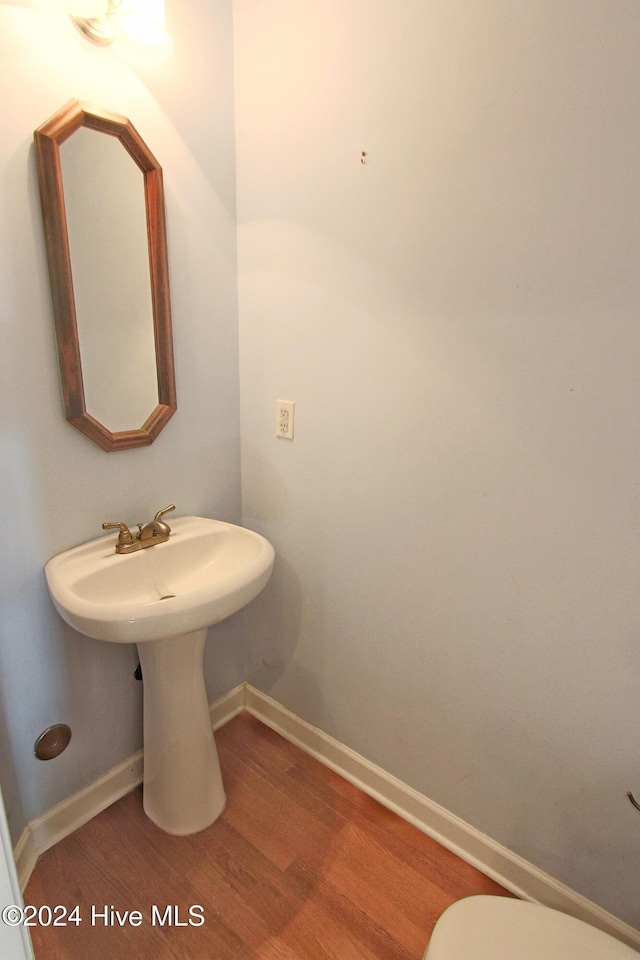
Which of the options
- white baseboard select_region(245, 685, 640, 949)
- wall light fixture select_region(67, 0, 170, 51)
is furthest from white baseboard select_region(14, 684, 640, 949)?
wall light fixture select_region(67, 0, 170, 51)

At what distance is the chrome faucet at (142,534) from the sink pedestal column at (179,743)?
0.89 feet

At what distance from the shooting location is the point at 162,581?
139 cm

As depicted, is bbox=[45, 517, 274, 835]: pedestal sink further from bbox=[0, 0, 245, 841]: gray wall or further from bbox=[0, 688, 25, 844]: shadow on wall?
bbox=[0, 688, 25, 844]: shadow on wall

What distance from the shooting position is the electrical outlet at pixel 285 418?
4.94ft

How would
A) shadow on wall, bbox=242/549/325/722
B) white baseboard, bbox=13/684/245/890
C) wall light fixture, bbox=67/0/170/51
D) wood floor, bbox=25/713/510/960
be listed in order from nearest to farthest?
wall light fixture, bbox=67/0/170/51
wood floor, bbox=25/713/510/960
white baseboard, bbox=13/684/245/890
shadow on wall, bbox=242/549/325/722

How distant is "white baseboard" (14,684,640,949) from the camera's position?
119 cm

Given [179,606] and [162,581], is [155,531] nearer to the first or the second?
[162,581]

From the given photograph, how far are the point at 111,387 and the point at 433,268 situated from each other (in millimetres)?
874

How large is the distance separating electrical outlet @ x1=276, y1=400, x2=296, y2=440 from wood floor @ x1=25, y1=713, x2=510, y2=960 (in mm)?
1149

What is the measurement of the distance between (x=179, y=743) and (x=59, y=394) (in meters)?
1.01

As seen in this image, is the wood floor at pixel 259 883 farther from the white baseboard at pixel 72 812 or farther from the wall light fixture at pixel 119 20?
the wall light fixture at pixel 119 20

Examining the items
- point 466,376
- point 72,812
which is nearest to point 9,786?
point 72,812

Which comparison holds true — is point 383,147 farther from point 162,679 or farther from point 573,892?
point 573,892

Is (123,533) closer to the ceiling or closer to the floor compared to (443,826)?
closer to the ceiling
